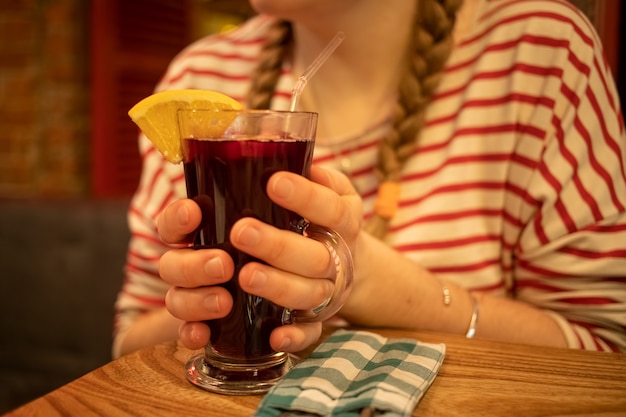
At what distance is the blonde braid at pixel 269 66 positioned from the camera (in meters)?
1.29

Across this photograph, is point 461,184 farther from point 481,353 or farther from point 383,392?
point 383,392

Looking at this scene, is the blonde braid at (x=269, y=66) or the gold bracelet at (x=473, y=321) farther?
the blonde braid at (x=269, y=66)

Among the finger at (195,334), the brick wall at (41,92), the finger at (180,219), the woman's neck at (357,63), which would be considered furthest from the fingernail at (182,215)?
the brick wall at (41,92)

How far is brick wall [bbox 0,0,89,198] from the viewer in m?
3.12

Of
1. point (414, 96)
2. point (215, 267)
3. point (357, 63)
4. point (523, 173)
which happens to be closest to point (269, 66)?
point (357, 63)

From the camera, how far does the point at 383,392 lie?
56cm

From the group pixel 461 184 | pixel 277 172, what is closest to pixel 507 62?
pixel 461 184

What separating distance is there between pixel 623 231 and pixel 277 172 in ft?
2.11

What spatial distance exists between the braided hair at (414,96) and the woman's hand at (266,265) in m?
0.47

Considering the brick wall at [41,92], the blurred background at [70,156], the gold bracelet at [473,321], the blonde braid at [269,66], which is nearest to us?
the gold bracelet at [473,321]

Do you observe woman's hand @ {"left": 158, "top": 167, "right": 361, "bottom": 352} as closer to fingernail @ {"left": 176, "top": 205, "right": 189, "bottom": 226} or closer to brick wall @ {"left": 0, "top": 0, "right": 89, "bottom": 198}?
fingernail @ {"left": 176, "top": 205, "right": 189, "bottom": 226}

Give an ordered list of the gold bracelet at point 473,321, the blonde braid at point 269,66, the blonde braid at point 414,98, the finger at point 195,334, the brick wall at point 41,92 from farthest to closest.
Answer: the brick wall at point 41,92
the blonde braid at point 269,66
the blonde braid at point 414,98
the gold bracelet at point 473,321
the finger at point 195,334

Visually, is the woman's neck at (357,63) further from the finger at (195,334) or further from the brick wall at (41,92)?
the brick wall at (41,92)

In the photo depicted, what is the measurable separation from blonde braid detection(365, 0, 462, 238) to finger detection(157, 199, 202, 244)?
1.77ft
